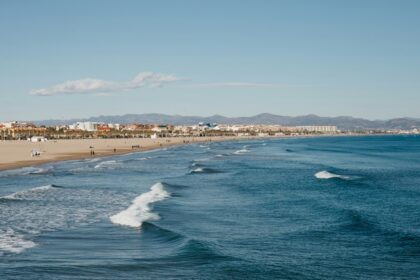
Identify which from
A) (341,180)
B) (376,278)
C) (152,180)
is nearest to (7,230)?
(376,278)

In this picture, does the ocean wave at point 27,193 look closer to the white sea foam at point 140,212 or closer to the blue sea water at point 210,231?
the blue sea water at point 210,231

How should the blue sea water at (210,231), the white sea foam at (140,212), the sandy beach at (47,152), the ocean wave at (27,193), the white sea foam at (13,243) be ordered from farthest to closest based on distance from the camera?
the sandy beach at (47,152), the ocean wave at (27,193), the white sea foam at (140,212), the white sea foam at (13,243), the blue sea water at (210,231)

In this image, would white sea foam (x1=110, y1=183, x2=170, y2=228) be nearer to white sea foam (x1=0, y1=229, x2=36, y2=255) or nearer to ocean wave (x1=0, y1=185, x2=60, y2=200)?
white sea foam (x1=0, y1=229, x2=36, y2=255)

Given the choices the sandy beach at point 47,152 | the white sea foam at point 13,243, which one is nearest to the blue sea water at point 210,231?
the white sea foam at point 13,243

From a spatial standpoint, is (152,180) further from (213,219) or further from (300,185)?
(213,219)

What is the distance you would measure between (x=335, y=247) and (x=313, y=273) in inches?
154

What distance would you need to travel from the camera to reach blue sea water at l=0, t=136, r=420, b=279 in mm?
16922

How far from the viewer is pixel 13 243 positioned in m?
20.6

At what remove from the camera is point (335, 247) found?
65.9ft

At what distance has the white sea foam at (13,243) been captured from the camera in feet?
63.8

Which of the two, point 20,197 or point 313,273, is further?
point 20,197

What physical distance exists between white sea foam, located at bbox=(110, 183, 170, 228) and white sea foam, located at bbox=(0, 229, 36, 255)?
15.7ft

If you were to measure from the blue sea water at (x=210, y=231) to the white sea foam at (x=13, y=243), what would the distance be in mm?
39

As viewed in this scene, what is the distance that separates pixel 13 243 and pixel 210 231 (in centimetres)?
786
